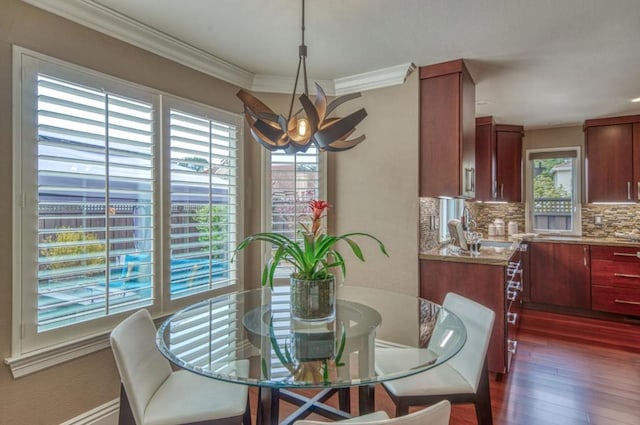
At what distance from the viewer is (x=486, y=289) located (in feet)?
9.35

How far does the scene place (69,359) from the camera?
1.98 meters

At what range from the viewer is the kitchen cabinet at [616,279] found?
409 cm

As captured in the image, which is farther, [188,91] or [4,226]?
[188,91]

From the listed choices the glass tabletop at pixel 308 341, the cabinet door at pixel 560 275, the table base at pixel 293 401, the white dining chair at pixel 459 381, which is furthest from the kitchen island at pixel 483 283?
the cabinet door at pixel 560 275

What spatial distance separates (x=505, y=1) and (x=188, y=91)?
7.19 feet

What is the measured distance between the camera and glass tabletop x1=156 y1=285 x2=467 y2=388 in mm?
1404

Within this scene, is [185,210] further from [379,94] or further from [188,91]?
[379,94]

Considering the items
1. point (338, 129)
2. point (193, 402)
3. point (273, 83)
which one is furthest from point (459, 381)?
point (273, 83)

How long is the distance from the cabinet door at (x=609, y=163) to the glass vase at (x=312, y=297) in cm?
458

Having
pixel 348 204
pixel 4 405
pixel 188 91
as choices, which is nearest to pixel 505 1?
pixel 348 204

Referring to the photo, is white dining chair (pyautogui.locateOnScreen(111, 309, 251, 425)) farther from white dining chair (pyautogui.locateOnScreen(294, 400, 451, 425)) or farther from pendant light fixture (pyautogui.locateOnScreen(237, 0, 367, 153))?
pendant light fixture (pyautogui.locateOnScreen(237, 0, 367, 153))

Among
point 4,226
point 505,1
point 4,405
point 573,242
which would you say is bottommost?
point 4,405

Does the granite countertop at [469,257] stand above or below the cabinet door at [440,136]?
below

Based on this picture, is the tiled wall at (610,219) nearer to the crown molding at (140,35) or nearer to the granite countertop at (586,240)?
the granite countertop at (586,240)
